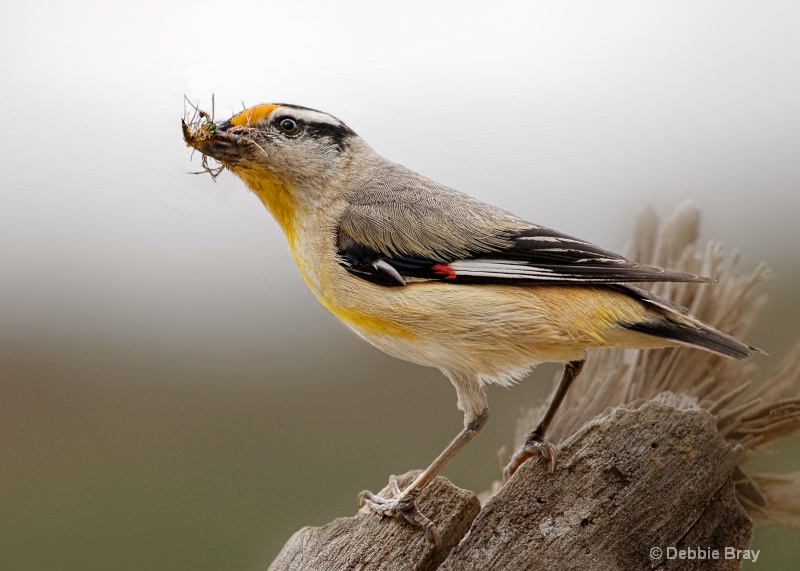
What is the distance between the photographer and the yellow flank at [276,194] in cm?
245

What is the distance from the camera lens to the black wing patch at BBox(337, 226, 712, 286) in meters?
2.20

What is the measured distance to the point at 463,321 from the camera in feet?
7.29

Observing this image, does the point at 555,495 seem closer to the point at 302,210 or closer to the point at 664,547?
the point at 664,547

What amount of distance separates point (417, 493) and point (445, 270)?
69 centimetres

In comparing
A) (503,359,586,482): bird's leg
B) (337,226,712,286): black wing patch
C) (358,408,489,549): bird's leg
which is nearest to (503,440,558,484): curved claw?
(503,359,586,482): bird's leg

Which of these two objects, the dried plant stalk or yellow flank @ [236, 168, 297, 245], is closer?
yellow flank @ [236, 168, 297, 245]

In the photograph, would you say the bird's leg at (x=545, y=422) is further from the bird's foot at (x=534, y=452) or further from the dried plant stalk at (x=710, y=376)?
the dried plant stalk at (x=710, y=376)

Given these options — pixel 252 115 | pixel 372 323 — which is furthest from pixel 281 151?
pixel 372 323

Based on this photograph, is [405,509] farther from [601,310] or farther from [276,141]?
[276,141]

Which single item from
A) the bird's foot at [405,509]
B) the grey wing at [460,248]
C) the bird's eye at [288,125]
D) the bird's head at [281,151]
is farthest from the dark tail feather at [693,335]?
the bird's eye at [288,125]

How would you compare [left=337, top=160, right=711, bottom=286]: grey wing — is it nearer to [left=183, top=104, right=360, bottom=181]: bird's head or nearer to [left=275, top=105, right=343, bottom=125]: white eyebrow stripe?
[left=183, top=104, right=360, bottom=181]: bird's head

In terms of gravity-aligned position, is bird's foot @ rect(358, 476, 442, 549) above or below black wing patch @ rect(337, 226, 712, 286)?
below

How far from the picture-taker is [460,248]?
2285 mm

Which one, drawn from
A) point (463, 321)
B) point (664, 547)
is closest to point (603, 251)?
point (463, 321)
